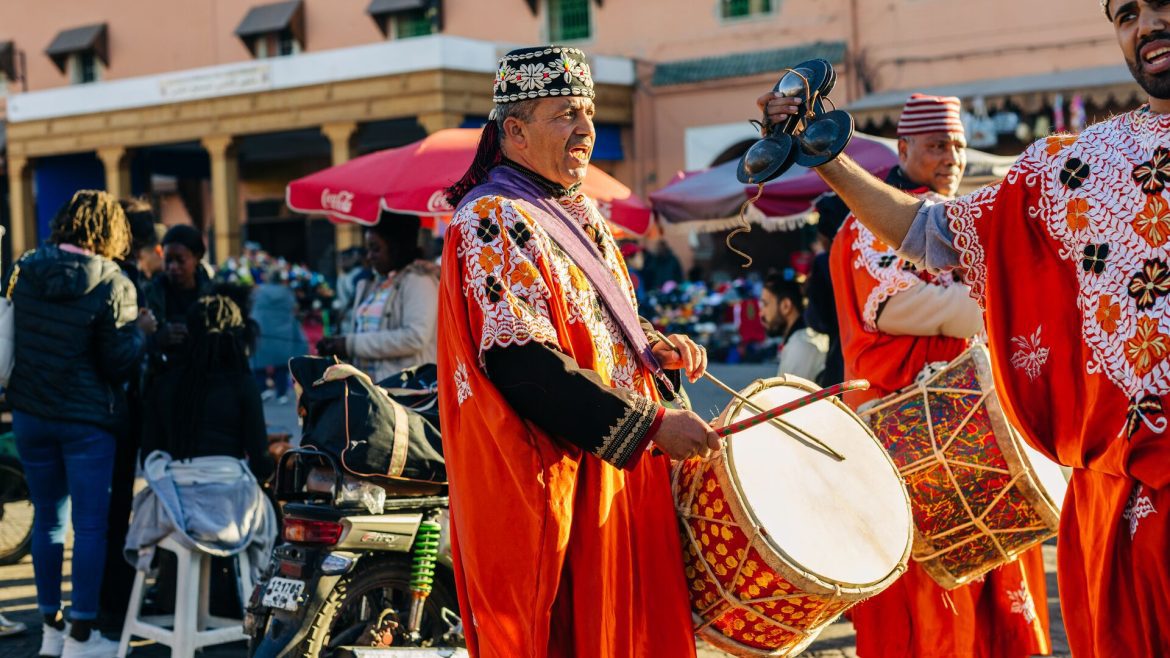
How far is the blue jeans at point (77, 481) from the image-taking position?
5801 millimetres

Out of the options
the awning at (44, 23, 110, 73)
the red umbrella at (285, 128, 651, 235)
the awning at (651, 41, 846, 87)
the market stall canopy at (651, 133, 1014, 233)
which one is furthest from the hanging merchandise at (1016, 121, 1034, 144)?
the awning at (44, 23, 110, 73)

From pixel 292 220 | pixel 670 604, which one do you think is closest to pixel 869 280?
pixel 670 604

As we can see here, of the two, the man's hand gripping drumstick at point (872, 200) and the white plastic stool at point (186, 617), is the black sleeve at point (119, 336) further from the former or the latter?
the man's hand gripping drumstick at point (872, 200)

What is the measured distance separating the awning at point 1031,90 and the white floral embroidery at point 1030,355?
54.7 feet

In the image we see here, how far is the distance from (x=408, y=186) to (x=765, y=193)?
402 cm

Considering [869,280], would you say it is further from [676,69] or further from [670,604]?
[676,69]

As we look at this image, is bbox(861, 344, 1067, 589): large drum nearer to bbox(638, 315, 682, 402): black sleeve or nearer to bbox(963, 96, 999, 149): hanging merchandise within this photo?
bbox(638, 315, 682, 402): black sleeve

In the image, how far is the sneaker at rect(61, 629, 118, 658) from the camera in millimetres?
5789

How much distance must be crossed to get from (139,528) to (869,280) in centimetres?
308

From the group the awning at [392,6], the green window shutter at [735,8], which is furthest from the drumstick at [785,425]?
the awning at [392,6]

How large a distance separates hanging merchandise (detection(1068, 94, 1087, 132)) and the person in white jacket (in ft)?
49.2

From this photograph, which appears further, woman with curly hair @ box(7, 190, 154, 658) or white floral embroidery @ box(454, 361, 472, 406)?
woman with curly hair @ box(7, 190, 154, 658)

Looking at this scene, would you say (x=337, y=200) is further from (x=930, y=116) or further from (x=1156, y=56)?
(x=1156, y=56)

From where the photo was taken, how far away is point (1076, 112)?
19.4 meters
